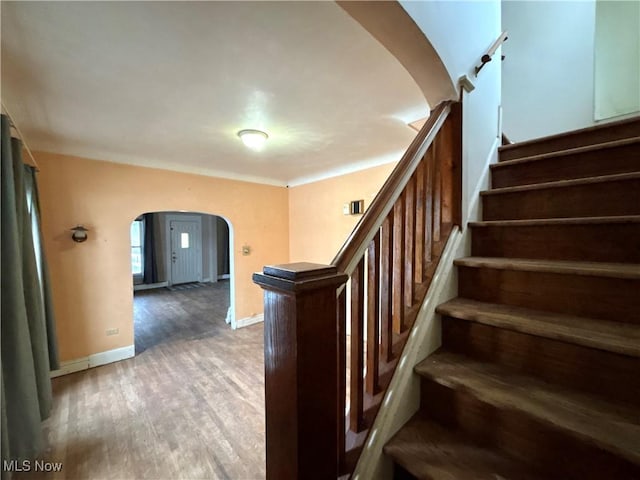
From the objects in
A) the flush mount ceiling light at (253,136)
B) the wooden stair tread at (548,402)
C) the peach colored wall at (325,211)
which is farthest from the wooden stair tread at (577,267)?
the peach colored wall at (325,211)

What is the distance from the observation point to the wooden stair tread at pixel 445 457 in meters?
0.76

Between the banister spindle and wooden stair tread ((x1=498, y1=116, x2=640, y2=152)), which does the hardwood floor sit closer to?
the banister spindle

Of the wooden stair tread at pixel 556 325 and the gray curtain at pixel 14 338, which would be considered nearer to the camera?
the wooden stair tread at pixel 556 325

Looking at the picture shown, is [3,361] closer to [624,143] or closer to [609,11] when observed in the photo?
[624,143]

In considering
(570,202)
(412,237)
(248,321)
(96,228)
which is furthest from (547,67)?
(96,228)

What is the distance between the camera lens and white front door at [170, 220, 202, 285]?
7.65 meters

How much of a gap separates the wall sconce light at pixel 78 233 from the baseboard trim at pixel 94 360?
1.28 m

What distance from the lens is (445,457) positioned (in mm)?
825

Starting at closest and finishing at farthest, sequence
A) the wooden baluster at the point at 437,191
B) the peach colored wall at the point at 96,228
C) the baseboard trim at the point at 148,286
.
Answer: the wooden baluster at the point at 437,191, the peach colored wall at the point at 96,228, the baseboard trim at the point at 148,286

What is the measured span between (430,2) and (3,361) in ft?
9.64

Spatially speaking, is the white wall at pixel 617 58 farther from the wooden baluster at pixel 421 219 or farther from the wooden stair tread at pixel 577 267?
the wooden baluster at pixel 421 219

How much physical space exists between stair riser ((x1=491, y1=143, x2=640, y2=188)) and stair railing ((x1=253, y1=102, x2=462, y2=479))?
722 millimetres

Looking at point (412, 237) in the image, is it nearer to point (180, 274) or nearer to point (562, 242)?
point (562, 242)

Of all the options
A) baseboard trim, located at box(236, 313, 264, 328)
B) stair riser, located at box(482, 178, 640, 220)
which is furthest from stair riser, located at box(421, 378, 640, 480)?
baseboard trim, located at box(236, 313, 264, 328)
